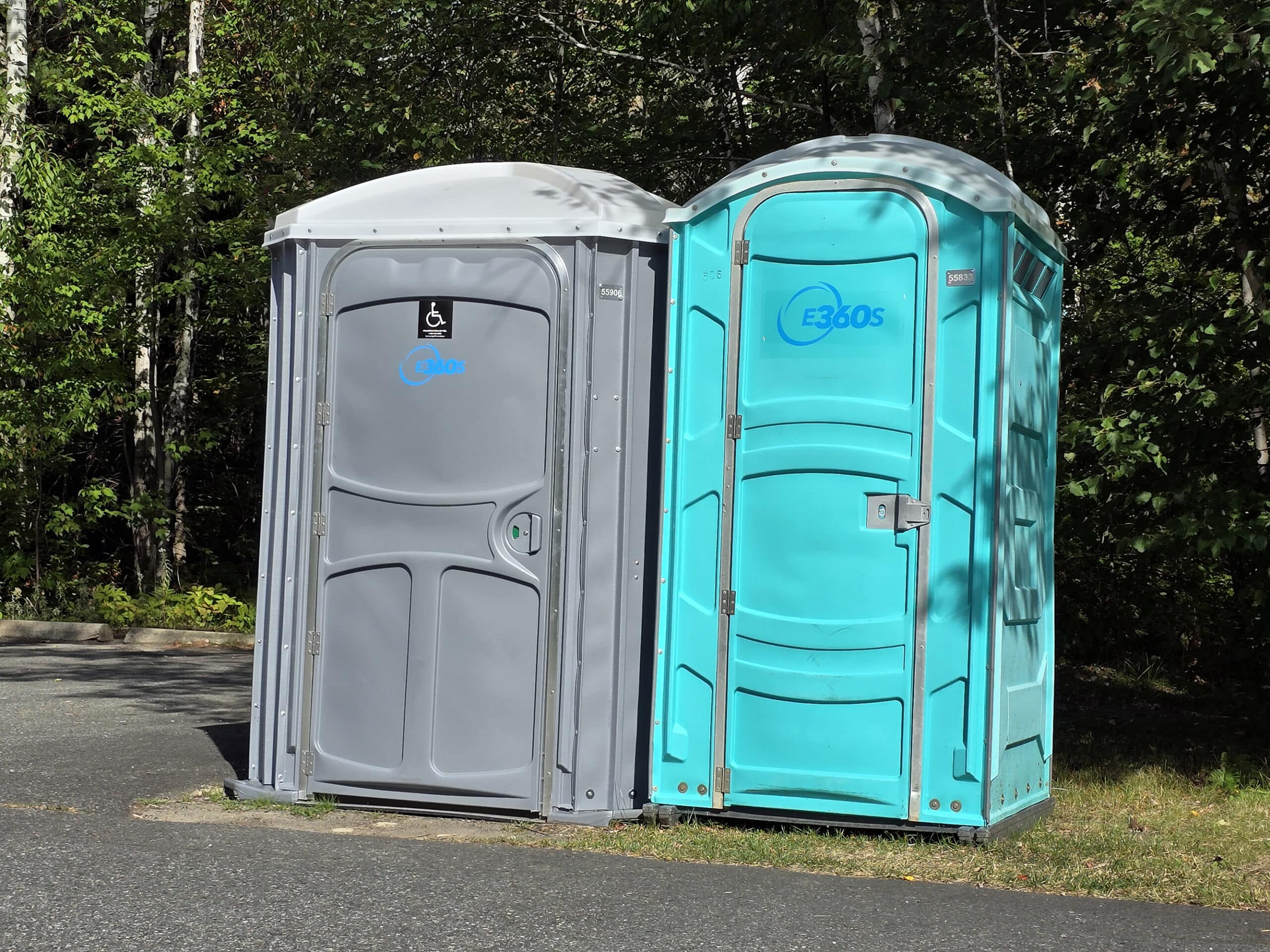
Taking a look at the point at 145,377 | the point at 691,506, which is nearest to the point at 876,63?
the point at 691,506

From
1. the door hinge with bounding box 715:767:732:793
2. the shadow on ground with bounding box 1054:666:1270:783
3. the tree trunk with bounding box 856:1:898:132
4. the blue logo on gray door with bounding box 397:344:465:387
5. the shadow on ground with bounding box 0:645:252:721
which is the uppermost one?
the tree trunk with bounding box 856:1:898:132

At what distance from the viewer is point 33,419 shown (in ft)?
45.8

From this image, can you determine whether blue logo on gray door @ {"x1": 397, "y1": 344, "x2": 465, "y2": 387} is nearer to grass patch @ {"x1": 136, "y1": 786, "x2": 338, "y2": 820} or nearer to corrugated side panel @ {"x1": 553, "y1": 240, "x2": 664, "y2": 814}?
corrugated side panel @ {"x1": 553, "y1": 240, "x2": 664, "y2": 814}

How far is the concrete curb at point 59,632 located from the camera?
13.4 metres

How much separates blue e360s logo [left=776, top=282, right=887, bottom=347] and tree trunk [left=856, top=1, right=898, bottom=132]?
429 cm

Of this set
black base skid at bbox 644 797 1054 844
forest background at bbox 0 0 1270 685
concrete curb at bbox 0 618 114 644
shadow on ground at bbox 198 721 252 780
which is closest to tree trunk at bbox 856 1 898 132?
forest background at bbox 0 0 1270 685

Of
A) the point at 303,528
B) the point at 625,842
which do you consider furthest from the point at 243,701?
the point at 625,842

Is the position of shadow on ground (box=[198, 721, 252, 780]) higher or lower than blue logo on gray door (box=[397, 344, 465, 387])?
lower

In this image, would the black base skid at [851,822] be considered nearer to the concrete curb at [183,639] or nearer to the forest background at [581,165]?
the forest background at [581,165]

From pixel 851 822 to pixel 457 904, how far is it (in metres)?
1.65

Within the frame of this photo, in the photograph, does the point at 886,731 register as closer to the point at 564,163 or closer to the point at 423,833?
the point at 423,833

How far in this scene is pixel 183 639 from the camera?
1328cm

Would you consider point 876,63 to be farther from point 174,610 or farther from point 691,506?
point 174,610

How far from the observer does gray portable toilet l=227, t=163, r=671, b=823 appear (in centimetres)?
516
